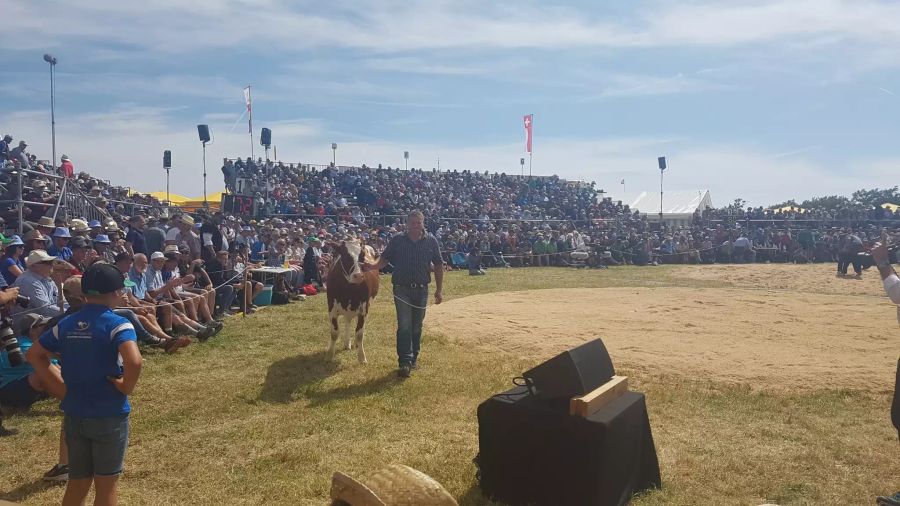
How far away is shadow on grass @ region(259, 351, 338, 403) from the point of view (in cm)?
754

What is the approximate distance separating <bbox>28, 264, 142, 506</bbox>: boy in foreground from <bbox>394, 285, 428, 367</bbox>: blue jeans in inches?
184

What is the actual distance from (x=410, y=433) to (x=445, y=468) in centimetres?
97

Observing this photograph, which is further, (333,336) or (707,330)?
(707,330)

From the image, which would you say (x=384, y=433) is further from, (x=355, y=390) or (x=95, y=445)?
(x=95, y=445)

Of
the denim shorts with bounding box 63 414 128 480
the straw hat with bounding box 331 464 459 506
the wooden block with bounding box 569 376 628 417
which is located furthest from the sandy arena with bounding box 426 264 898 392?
the denim shorts with bounding box 63 414 128 480

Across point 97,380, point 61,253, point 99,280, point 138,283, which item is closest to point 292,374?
point 138,283

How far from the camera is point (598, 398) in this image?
4.48 meters

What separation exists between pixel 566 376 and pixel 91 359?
3.04m

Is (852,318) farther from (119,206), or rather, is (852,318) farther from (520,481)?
(119,206)

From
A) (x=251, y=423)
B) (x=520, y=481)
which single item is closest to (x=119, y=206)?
(x=251, y=423)

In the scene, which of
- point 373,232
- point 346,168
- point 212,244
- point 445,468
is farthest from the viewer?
point 346,168

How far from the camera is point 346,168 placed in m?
39.8

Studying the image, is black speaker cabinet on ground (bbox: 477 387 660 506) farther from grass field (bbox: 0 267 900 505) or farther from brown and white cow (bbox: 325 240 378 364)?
brown and white cow (bbox: 325 240 378 364)

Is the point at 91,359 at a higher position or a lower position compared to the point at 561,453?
higher
